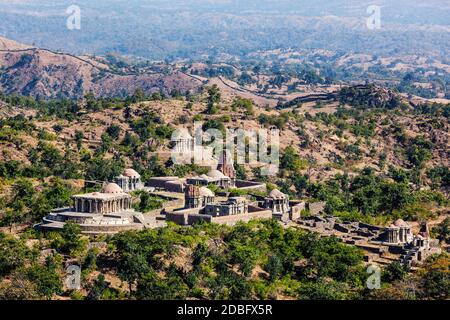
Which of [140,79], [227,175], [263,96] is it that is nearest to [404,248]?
[227,175]

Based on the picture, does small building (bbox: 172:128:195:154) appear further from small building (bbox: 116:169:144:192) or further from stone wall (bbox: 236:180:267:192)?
small building (bbox: 116:169:144:192)

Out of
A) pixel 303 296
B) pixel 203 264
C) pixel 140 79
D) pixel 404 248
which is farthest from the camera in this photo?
pixel 140 79

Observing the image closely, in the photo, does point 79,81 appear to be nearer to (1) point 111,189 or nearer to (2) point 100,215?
(1) point 111,189

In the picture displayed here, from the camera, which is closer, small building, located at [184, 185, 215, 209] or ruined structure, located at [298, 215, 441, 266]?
ruined structure, located at [298, 215, 441, 266]

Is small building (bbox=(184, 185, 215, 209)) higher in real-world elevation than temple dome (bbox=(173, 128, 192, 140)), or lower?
higher

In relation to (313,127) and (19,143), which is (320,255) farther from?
(313,127)

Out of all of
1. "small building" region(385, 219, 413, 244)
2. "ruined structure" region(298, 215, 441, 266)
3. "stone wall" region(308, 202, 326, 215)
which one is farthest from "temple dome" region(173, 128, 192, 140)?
"small building" region(385, 219, 413, 244)
